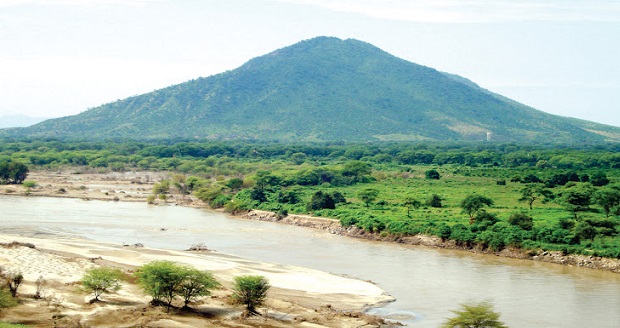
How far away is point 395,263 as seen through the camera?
4975 cm

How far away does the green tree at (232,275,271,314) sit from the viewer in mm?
34469

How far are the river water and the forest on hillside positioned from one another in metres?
3.36

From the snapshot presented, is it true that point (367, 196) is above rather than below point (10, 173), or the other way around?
below

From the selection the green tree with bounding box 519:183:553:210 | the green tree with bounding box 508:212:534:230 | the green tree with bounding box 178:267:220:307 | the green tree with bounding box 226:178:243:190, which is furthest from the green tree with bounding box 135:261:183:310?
the green tree with bounding box 226:178:243:190

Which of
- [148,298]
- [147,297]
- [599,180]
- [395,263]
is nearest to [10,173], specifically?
[395,263]

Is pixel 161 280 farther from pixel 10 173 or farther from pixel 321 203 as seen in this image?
pixel 10 173

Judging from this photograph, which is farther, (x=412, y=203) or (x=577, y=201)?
(x=412, y=203)

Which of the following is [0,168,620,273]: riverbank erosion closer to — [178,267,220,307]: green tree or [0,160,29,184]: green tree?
[0,160,29,184]: green tree

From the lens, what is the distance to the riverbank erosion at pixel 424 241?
4888 cm

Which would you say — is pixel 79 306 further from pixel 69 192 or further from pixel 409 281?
pixel 69 192

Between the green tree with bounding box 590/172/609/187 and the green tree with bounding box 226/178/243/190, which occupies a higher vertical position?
the green tree with bounding box 590/172/609/187

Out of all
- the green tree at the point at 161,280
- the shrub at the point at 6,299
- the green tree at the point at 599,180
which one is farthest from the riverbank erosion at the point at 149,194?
the green tree at the point at 599,180

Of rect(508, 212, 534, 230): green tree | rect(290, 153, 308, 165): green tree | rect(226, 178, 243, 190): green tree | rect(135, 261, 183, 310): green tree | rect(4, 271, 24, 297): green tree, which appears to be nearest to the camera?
rect(135, 261, 183, 310): green tree

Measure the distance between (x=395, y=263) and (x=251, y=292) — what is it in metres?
17.2
